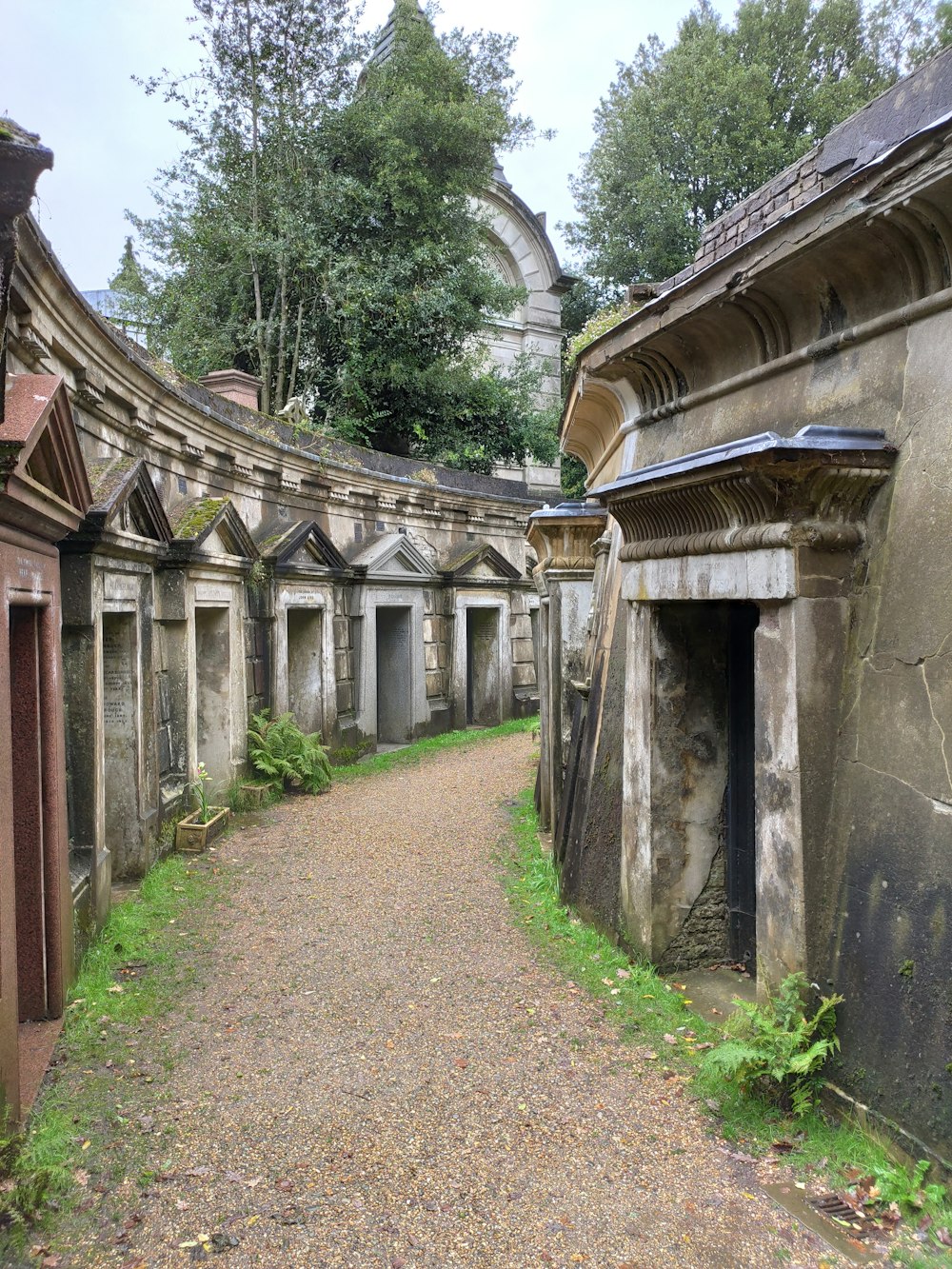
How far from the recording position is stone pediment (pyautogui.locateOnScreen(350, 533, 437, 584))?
13328mm

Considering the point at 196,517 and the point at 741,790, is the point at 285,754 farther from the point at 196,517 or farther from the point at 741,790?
the point at 741,790

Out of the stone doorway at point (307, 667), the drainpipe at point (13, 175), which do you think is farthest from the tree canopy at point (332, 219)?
the drainpipe at point (13, 175)

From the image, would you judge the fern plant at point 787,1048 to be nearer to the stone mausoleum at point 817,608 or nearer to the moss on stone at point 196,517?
the stone mausoleum at point 817,608

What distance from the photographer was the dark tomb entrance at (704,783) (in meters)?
5.20

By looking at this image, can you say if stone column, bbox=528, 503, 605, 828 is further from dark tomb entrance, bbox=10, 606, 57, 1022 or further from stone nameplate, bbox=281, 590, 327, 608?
dark tomb entrance, bbox=10, 606, 57, 1022

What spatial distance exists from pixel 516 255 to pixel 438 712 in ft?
43.6

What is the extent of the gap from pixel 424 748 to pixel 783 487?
35.4 feet

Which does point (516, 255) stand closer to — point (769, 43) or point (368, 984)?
point (769, 43)

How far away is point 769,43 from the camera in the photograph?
2097 centimetres

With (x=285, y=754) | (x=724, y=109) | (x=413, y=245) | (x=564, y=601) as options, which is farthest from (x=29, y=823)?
(x=724, y=109)

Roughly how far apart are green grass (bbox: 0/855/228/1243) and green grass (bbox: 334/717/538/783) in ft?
15.2

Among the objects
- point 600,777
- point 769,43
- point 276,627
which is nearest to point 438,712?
point 276,627

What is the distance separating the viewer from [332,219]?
16.1 metres

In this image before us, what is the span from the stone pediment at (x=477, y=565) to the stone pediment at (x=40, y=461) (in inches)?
411
